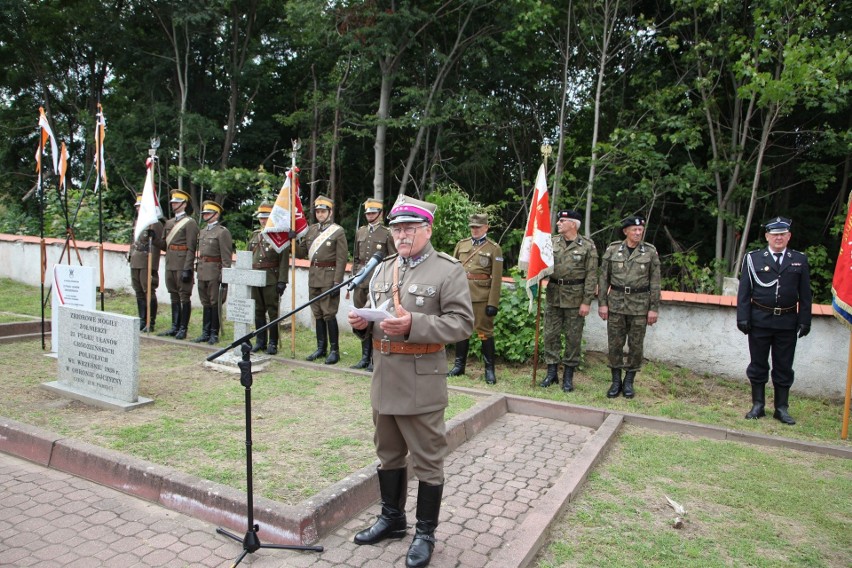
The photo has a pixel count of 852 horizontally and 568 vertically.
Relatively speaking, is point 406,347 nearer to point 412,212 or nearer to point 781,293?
point 412,212

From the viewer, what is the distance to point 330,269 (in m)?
7.54

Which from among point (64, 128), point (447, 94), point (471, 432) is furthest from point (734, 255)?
point (64, 128)

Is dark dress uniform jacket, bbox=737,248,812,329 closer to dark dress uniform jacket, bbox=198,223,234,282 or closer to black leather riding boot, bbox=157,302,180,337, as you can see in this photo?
dark dress uniform jacket, bbox=198,223,234,282

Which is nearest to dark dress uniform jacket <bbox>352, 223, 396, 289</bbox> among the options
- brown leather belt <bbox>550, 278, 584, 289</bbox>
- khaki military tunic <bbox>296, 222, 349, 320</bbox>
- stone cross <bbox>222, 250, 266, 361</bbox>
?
khaki military tunic <bbox>296, 222, 349, 320</bbox>

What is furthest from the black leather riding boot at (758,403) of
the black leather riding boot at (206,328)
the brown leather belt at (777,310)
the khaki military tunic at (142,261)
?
the khaki military tunic at (142,261)

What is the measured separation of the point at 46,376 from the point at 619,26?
1145 cm

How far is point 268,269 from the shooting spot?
7.92 m

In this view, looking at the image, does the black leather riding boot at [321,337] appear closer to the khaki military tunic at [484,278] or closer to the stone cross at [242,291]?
the stone cross at [242,291]

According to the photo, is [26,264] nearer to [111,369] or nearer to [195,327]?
[195,327]

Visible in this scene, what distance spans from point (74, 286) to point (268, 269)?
7.40 feet

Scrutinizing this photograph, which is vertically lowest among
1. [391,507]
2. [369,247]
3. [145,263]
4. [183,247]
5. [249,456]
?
[391,507]

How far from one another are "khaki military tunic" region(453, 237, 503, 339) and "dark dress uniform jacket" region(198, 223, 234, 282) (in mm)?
3390

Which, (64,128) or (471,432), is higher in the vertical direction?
(64,128)

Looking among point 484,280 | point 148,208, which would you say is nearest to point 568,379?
point 484,280
